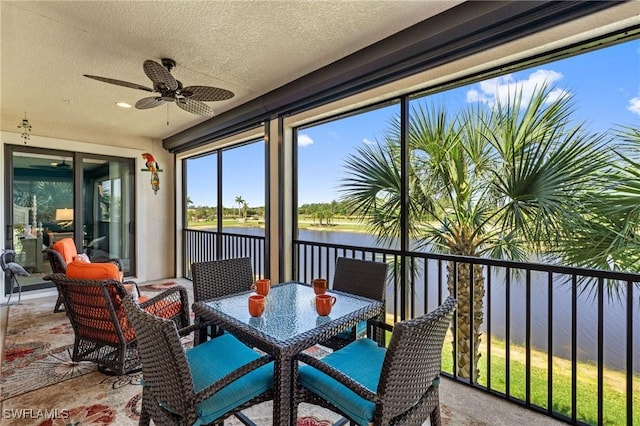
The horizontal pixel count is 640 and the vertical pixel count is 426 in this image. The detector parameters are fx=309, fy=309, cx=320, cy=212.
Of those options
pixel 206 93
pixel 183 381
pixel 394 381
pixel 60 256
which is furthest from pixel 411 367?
pixel 60 256

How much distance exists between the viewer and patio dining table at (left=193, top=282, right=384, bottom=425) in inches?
55.9

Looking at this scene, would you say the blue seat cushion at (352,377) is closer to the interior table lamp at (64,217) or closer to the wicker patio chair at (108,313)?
the wicker patio chair at (108,313)

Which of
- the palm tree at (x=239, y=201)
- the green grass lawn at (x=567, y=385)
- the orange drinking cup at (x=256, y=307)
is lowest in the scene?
the green grass lawn at (x=567, y=385)

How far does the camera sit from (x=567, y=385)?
8.20ft

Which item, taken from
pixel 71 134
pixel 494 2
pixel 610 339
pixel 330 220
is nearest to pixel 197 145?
pixel 71 134

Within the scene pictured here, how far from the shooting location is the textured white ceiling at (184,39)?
212cm

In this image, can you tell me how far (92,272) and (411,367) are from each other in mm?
2515

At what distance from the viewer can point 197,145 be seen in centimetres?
529

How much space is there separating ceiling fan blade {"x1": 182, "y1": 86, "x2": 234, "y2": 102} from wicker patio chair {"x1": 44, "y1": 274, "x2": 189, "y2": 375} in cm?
168

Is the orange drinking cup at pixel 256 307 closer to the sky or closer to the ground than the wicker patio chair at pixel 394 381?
closer to the sky

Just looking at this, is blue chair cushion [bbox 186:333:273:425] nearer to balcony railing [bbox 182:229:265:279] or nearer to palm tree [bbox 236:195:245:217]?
balcony railing [bbox 182:229:265:279]

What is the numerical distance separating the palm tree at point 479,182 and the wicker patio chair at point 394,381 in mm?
1252

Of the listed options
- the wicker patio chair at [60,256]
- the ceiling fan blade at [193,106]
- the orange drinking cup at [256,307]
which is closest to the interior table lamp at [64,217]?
the wicker patio chair at [60,256]

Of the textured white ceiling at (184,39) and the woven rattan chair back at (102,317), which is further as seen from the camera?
the woven rattan chair back at (102,317)
